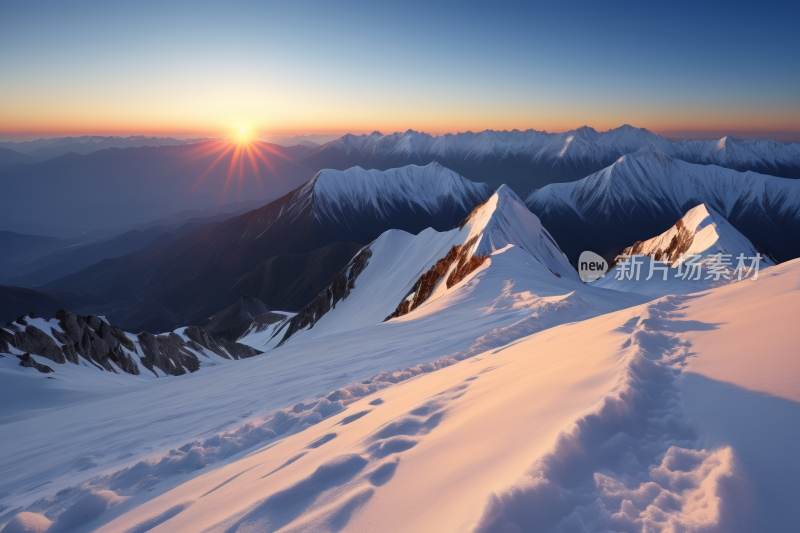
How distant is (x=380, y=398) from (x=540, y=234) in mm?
71682

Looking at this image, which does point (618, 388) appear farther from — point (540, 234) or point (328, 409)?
point (540, 234)

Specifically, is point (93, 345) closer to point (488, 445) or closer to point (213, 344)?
point (213, 344)

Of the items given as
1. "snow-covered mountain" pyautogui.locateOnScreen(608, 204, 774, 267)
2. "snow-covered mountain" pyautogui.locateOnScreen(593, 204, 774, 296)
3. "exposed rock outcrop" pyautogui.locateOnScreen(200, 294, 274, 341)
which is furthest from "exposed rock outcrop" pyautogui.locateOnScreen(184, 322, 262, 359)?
"snow-covered mountain" pyautogui.locateOnScreen(608, 204, 774, 267)

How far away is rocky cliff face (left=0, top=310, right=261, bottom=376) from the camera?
3916cm

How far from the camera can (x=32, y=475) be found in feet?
29.7

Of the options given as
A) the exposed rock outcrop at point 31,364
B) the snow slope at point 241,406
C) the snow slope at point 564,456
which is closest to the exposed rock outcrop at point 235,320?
the exposed rock outcrop at point 31,364

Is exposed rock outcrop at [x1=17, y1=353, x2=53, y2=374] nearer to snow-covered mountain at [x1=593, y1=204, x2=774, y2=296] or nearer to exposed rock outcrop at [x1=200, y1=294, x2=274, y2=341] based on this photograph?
snow-covered mountain at [x1=593, y1=204, x2=774, y2=296]

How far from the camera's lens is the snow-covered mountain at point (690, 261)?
54.9 metres

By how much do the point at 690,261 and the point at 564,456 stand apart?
9358cm

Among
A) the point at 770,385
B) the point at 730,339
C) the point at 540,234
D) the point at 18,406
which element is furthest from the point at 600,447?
the point at 540,234

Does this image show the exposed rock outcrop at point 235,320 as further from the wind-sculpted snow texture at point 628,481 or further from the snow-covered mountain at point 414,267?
the wind-sculpted snow texture at point 628,481

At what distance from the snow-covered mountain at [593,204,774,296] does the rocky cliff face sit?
6490cm

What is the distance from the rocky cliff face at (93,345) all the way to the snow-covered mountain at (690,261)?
6490 centimetres

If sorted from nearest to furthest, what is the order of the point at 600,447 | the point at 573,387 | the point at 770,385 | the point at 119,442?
the point at 600,447 < the point at 770,385 < the point at 573,387 < the point at 119,442
